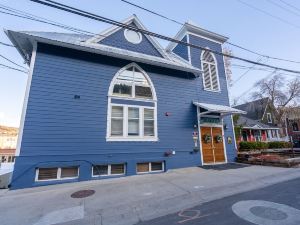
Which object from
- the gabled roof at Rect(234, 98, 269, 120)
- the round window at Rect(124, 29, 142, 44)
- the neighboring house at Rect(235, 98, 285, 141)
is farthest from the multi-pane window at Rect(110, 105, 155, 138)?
the gabled roof at Rect(234, 98, 269, 120)

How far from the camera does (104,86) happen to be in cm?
908

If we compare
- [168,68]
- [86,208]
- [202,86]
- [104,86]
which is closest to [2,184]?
[86,208]

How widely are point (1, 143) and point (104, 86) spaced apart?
33.7m

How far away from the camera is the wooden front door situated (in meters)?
11.1

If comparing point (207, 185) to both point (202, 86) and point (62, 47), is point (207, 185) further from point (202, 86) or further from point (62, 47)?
point (62, 47)

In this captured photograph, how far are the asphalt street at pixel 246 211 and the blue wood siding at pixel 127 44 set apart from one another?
849 cm

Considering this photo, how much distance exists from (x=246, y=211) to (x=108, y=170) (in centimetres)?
591

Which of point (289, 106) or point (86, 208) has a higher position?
point (289, 106)

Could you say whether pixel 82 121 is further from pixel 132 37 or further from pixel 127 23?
pixel 127 23

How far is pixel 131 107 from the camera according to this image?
9594 mm

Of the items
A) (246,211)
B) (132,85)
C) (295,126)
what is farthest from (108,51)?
(295,126)

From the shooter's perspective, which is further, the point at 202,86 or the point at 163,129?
the point at 202,86

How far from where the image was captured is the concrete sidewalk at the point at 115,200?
4.36 meters

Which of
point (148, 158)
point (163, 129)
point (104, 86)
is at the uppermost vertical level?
point (104, 86)
